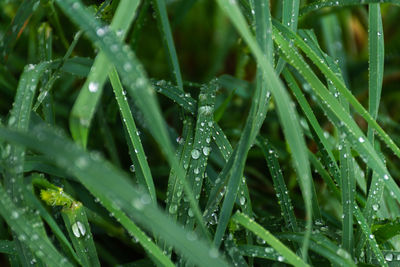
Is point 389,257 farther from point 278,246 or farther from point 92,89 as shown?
point 92,89

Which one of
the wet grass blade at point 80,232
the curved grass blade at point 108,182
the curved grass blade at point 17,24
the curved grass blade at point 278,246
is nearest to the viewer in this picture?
the curved grass blade at point 108,182

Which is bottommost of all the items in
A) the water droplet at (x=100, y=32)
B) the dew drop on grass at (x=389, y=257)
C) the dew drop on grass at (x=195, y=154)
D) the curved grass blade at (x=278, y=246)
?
the dew drop on grass at (x=389, y=257)

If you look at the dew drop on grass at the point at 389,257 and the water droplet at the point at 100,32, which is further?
the dew drop on grass at the point at 389,257

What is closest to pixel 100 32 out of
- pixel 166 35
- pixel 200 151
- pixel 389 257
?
pixel 200 151

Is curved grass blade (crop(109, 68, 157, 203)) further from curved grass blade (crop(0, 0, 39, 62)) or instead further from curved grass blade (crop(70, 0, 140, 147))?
curved grass blade (crop(0, 0, 39, 62))

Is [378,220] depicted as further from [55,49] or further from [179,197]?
[55,49]

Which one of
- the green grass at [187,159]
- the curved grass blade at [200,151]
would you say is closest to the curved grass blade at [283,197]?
the green grass at [187,159]

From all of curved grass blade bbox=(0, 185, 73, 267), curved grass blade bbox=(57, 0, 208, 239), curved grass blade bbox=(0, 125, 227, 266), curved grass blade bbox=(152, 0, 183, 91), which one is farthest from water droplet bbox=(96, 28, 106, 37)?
curved grass blade bbox=(152, 0, 183, 91)

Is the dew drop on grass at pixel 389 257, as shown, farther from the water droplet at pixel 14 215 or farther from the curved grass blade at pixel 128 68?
the water droplet at pixel 14 215
